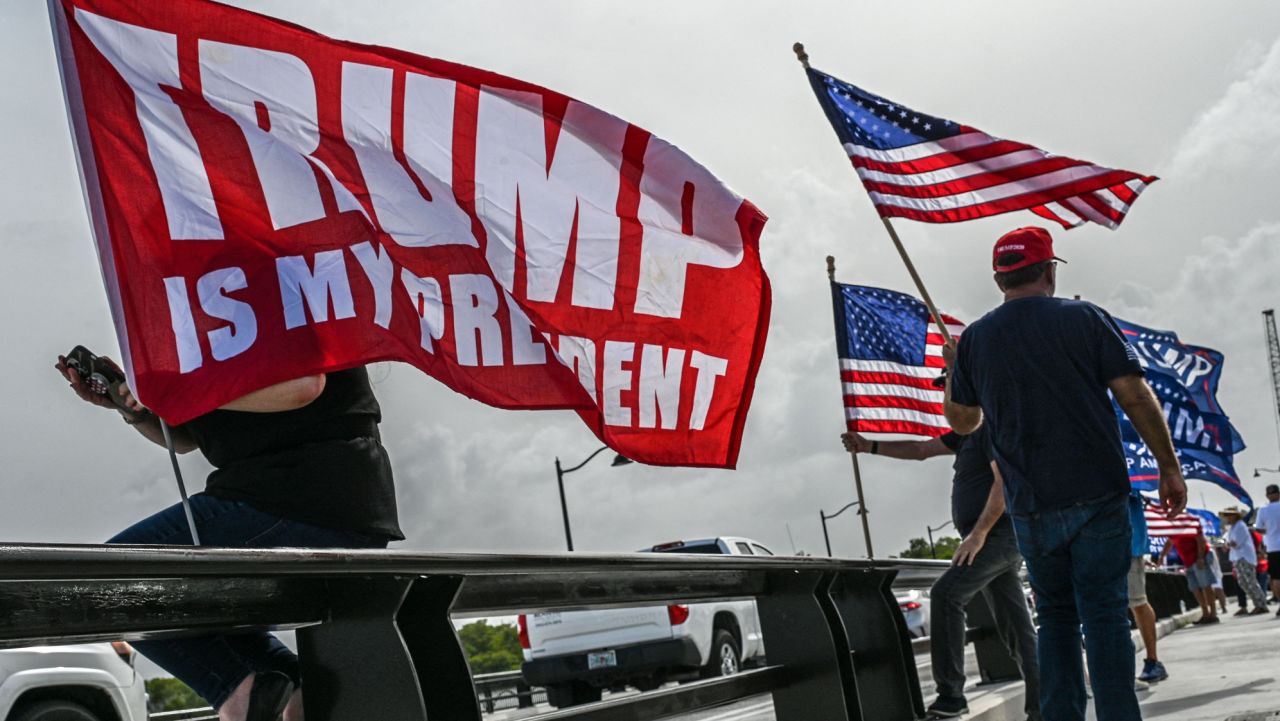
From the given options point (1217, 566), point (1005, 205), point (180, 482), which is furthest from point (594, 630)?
point (1217, 566)

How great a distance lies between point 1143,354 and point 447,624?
13.9 meters

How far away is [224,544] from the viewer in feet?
10.8

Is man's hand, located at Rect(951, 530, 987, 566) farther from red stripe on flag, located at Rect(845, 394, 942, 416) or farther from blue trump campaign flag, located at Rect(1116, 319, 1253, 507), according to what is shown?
blue trump campaign flag, located at Rect(1116, 319, 1253, 507)

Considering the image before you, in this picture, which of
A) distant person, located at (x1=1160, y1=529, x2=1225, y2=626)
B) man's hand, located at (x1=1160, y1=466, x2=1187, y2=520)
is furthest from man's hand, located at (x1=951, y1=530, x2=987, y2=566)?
distant person, located at (x1=1160, y1=529, x2=1225, y2=626)

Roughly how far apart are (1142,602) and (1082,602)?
4.89 metres

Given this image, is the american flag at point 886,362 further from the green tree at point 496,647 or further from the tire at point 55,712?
the green tree at point 496,647

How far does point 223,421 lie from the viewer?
357 cm

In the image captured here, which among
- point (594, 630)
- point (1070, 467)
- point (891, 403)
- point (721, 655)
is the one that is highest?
point (891, 403)

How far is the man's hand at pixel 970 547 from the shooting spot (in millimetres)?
6410

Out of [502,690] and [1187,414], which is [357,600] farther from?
[502,690]

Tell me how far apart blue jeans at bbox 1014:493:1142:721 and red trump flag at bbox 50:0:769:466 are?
1201 mm

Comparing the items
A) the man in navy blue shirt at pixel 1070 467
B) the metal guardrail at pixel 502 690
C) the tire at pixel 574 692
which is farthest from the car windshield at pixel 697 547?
the man in navy blue shirt at pixel 1070 467


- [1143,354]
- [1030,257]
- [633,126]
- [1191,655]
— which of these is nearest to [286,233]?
[633,126]

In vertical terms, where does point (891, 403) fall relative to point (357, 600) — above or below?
above
